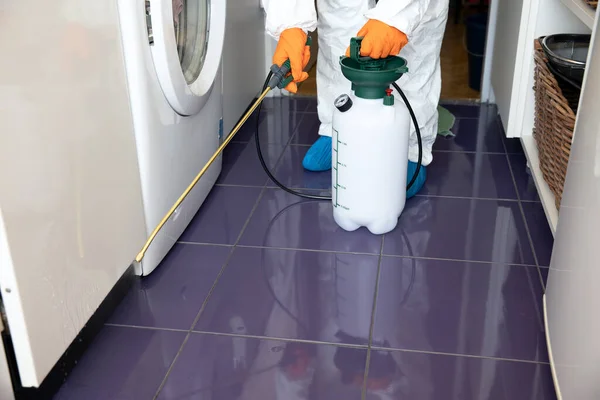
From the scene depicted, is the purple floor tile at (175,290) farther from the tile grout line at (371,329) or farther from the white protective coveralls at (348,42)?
the white protective coveralls at (348,42)

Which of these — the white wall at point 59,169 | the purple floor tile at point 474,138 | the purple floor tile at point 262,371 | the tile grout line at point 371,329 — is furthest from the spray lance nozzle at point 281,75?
the purple floor tile at point 474,138

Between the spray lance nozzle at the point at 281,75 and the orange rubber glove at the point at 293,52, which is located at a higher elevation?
the orange rubber glove at the point at 293,52

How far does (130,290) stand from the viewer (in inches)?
54.4

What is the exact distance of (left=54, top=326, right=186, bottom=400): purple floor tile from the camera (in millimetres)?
1119

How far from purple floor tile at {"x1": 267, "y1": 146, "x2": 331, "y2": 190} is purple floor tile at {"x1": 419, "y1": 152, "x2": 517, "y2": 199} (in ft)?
0.93

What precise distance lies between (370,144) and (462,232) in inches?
13.4

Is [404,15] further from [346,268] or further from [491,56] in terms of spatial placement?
[491,56]

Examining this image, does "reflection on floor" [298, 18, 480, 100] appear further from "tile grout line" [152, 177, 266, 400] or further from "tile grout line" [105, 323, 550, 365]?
"tile grout line" [105, 323, 550, 365]

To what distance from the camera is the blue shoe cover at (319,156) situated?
1.87 m

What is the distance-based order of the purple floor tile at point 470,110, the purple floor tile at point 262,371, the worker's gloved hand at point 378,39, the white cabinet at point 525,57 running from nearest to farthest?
the purple floor tile at point 262,371 → the worker's gloved hand at point 378,39 → the white cabinet at point 525,57 → the purple floor tile at point 470,110

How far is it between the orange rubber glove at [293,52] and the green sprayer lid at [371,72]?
0.33 feet

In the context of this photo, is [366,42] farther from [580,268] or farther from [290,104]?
[290,104]

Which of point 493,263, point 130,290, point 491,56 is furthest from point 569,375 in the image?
point 491,56

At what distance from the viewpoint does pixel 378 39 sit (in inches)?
51.9
